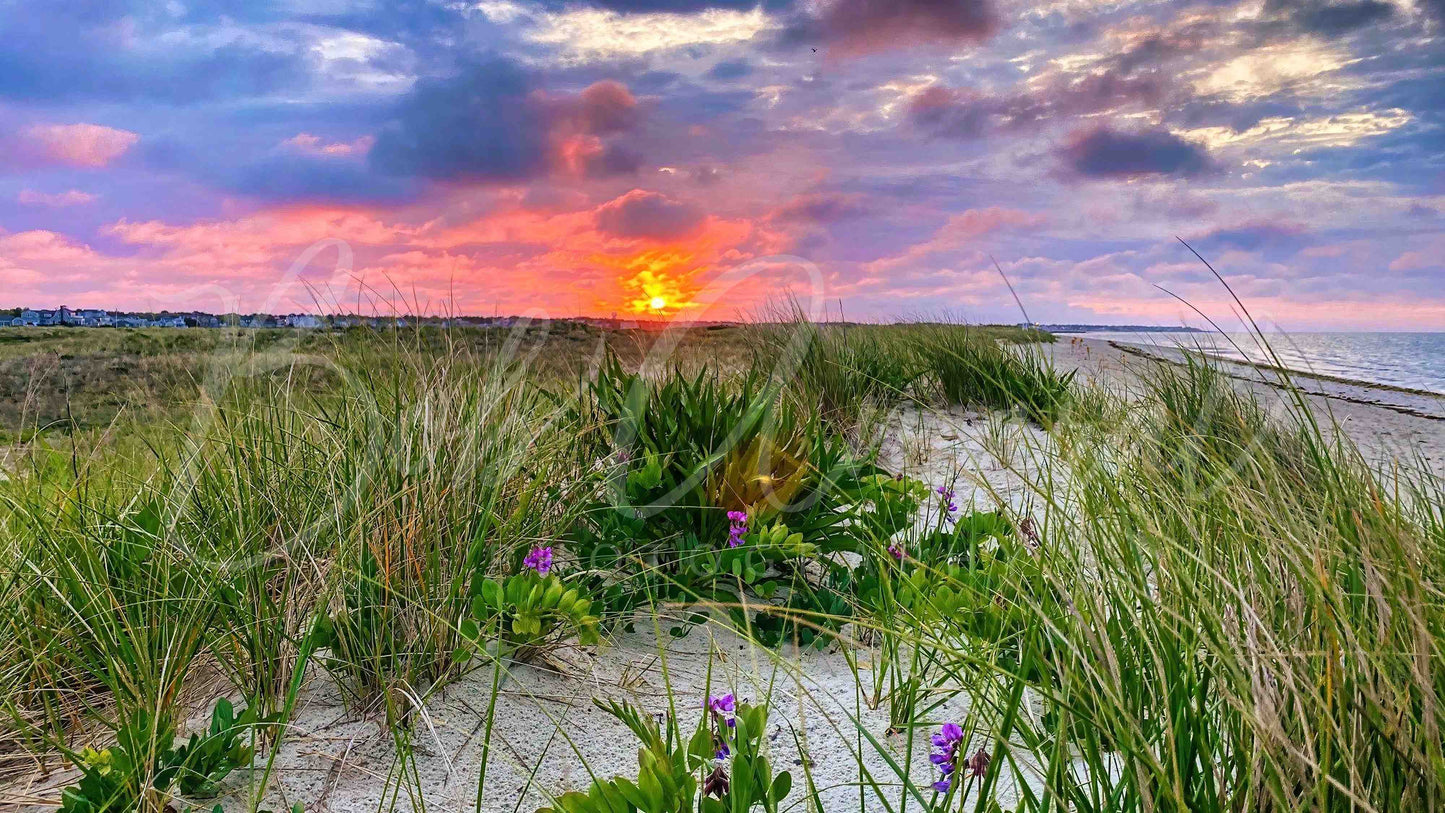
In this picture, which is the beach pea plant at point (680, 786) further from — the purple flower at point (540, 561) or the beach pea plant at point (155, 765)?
the purple flower at point (540, 561)

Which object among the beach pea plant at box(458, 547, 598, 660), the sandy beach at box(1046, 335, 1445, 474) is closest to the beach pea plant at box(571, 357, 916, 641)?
the beach pea plant at box(458, 547, 598, 660)

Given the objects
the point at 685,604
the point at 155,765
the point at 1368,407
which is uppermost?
the point at 1368,407

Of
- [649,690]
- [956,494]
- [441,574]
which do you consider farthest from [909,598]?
[956,494]

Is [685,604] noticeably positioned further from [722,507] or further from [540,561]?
[722,507]

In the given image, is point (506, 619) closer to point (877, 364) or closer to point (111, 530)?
point (111, 530)

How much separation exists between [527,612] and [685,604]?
41 cm

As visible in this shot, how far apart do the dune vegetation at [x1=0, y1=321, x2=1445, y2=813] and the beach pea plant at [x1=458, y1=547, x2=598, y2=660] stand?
1 cm

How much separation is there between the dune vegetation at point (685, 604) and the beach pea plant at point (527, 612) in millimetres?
13

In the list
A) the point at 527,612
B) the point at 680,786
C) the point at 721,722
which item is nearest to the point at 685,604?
the point at 527,612

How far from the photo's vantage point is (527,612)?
2205 mm

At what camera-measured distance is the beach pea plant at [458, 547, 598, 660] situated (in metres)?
2.21

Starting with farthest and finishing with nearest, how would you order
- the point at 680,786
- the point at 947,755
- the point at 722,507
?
the point at 722,507, the point at 947,755, the point at 680,786

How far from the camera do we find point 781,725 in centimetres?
206

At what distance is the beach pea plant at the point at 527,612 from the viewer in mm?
2205
